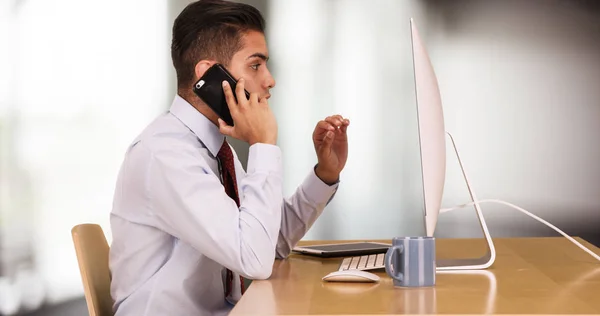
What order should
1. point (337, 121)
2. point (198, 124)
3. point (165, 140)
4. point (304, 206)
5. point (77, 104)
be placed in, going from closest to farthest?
point (165, 140)
point (198, 124)
point (337, 121)
point (304, 206)
point (77, 104)

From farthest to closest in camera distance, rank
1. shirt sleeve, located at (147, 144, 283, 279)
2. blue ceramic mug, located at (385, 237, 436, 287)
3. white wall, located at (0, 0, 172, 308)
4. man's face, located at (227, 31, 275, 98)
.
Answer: white wall, located at (0, 0, 172, 308) → man's face, located at (227, 31, 275, 98) → shirt sleeve, located at (147, 144, 283, 279) → blue ceramic mug, located at (385, 237, 436, 287)

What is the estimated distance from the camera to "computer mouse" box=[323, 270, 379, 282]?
59.9 inches

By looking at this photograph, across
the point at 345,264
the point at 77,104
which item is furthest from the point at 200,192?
the point at 77,104

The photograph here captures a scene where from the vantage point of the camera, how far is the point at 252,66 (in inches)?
77.7

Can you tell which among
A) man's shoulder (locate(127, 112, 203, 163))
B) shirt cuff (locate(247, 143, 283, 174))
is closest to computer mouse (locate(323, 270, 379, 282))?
shirt cuff (locate(247, 143, 283, 174))

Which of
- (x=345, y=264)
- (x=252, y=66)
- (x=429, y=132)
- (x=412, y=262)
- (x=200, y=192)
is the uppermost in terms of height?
(x=252, y=66)

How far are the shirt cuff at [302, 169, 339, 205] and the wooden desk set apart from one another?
295 millimetres

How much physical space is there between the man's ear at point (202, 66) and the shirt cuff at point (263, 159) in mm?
295

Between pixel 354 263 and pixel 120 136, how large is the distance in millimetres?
2792

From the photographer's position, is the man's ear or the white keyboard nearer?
the white keyboard

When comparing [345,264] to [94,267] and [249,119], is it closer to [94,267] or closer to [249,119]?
[249,119]

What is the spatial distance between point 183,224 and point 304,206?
623 mm

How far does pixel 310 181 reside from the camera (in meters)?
2.19

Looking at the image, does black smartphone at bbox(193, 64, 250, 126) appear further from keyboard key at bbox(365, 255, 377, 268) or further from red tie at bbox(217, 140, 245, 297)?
keyboard key at bbox(365, 255, 377, 268)
